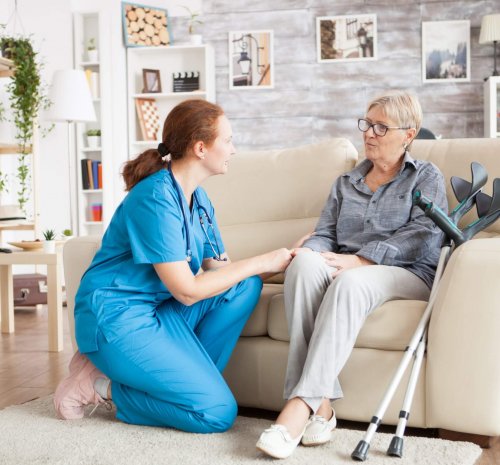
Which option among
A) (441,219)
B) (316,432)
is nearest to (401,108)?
(441,219)

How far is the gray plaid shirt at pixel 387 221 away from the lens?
2.38 m

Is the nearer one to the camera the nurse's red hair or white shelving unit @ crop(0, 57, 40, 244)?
the nurse's red hair

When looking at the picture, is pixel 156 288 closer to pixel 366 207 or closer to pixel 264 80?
pixel 366 207

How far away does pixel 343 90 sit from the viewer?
5852 millimetres

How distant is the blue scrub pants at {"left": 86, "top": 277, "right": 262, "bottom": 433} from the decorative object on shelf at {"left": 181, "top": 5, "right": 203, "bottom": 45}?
3980mm

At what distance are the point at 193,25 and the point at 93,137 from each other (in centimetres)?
121

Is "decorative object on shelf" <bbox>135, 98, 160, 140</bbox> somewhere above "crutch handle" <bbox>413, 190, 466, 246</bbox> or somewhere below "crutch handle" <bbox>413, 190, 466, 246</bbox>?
above

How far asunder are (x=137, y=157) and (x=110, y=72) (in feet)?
12.9

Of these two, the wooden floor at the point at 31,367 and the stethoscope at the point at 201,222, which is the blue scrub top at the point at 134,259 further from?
the wooden floor at the point at 31,367

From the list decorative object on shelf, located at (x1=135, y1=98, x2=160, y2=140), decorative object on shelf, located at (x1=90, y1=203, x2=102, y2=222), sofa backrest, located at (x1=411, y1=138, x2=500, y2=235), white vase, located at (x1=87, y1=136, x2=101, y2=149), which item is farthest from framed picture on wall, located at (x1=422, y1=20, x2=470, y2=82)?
sofa backrest, located at (x1=411, y1=138, x2=500, y2=235)

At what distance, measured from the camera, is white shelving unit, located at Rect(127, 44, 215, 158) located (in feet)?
19.7

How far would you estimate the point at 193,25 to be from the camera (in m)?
6.02

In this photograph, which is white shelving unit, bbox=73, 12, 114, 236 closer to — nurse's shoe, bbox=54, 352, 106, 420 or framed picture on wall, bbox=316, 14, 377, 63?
framed picture on wall, bbox=316, 14, 377, 63

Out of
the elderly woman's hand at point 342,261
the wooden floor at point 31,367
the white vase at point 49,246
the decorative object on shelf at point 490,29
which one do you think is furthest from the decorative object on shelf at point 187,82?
the elderly woman's hand at point 342,261
